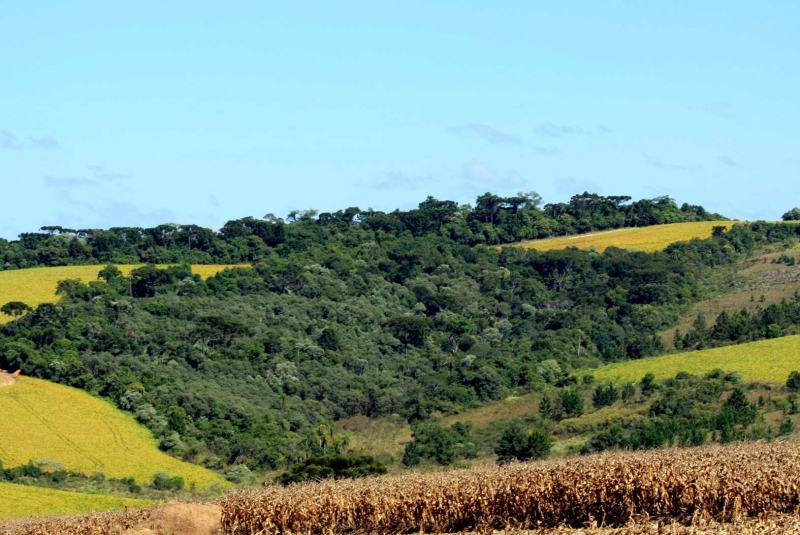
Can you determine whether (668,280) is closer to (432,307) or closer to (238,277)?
(432,307)

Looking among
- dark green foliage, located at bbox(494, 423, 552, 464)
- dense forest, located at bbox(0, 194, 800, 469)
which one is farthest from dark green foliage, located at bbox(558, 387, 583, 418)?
dark green foliage, located at bbox(494, 423, 552, 464)

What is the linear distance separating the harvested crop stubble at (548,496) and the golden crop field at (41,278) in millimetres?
88950

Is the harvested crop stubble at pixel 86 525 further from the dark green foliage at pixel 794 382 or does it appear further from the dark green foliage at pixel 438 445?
the dark green foliage at pixel 794 382

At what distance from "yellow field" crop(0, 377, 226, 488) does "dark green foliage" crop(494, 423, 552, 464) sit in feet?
57.1

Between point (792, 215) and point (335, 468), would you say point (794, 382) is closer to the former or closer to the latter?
point (335, 468)

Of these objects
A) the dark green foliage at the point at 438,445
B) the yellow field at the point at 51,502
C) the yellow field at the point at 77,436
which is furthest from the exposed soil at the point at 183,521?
the dark green foliage at the point at 438,445

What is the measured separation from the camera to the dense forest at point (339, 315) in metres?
104

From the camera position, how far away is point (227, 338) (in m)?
121

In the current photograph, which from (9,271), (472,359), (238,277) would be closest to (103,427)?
(472,359)

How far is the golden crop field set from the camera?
427ft

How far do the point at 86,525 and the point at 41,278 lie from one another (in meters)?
102

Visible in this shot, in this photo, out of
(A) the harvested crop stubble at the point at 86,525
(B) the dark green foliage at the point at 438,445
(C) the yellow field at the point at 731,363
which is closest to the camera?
(A) the harvested crop stubble at the point at 86,525

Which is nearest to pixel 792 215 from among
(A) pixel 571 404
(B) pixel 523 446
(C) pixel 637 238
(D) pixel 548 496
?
(C) pixel 637 238

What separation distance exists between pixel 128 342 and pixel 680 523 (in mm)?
86425
